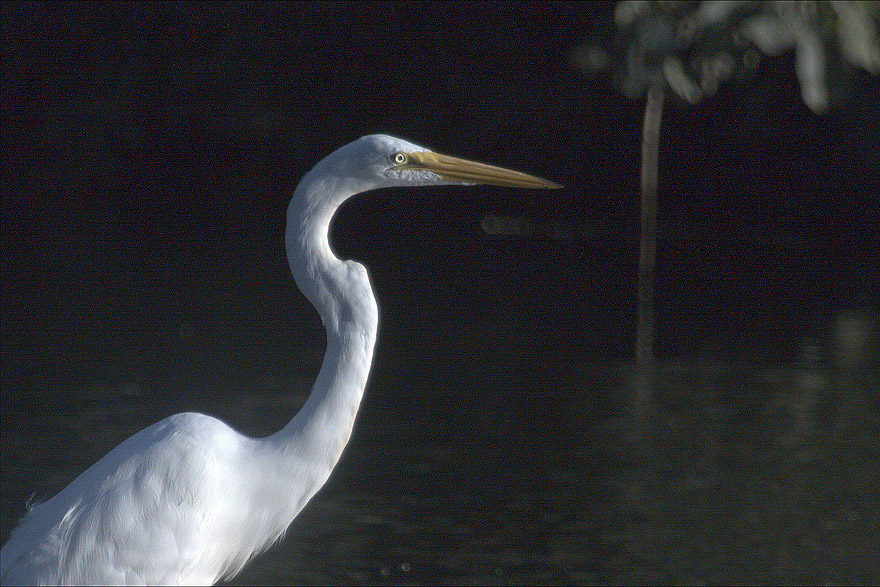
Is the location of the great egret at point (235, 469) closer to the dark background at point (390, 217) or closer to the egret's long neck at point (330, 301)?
the egret's long neck at point (330, 301)

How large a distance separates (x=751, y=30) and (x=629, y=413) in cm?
704

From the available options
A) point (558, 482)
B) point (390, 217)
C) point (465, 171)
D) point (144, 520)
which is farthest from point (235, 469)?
point (390, 217)

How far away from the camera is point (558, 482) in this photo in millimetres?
6102

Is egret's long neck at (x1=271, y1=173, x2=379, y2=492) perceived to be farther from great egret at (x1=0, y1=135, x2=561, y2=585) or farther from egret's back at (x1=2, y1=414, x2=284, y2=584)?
egret's back at (x1=2, y1=414, x2=284, y2=584)

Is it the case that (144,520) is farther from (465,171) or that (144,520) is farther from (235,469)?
(465,171)

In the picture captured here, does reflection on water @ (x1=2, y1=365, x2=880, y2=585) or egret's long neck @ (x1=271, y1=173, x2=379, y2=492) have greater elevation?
egret's long neck @ (x1=271, y1=173, x2=379, y2=492)

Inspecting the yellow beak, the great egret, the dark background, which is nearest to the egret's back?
the great egret

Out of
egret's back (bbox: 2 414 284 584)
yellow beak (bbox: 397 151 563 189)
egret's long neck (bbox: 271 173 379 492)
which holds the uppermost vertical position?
yellow beak (bbox: 397 151 563 189)

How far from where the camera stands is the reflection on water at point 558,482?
4965 millimetres

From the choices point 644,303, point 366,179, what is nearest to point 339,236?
point 644,303

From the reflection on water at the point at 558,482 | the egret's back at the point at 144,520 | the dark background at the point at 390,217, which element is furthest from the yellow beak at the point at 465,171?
the dark background at the point at 390,217

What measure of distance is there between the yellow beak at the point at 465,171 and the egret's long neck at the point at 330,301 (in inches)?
7.2

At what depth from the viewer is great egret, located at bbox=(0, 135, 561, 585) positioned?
3.04 m

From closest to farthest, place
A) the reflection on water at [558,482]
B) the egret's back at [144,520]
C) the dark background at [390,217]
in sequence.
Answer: the egret's back at [144,520] → the reflection on water at [558,482] → the dark background at [390,217]
